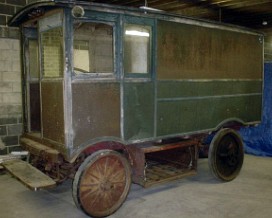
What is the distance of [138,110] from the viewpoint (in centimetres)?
483

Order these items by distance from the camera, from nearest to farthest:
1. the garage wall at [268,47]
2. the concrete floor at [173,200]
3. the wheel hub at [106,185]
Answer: the wheel hub at [106,185] < the concrete floor at [173,200] < the garage wall at [268,47]

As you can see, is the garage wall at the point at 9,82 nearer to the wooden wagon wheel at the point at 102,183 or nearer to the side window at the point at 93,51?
the side window at the point at 93,51

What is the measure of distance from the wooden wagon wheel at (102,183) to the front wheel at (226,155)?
195 cm

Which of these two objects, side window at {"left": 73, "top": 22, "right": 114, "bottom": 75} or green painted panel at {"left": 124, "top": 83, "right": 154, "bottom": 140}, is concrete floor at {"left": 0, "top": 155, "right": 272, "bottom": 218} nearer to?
green painted panel at {"left": 124, "top": 83, "right": 154, "bottom": 140}

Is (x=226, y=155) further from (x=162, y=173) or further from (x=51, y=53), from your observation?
(x=51, y=53)

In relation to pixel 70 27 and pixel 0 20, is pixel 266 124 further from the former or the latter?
pixel 0 20

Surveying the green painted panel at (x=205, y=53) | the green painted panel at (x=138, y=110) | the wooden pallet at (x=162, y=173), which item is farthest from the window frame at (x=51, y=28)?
the wooden pallet at (x=162, y=173)

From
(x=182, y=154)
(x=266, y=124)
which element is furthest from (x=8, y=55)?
(x=266, y=124)

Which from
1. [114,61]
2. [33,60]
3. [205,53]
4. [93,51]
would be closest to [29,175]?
[114,61]

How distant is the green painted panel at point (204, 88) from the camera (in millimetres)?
5189

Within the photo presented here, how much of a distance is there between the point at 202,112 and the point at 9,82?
3.97m

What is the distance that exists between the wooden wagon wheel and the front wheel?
6.39ft

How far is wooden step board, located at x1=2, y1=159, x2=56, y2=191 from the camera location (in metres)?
4.25

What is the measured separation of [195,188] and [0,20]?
16.5ft
